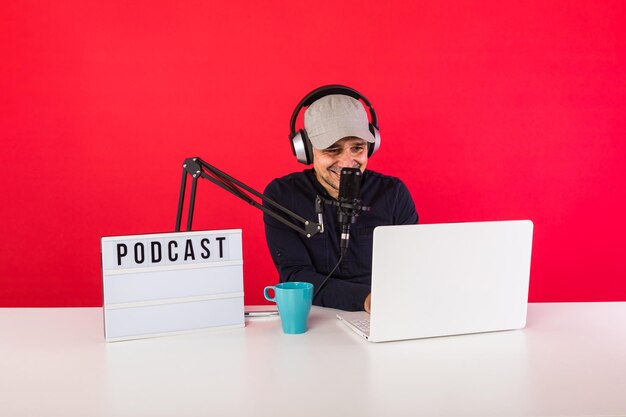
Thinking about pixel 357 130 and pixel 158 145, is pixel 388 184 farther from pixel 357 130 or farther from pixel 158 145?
pixel 158 145

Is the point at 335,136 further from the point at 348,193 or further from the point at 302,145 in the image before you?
the point at 348,193

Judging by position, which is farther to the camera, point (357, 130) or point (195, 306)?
point (357, 130)

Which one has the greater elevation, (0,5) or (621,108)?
(0,5)

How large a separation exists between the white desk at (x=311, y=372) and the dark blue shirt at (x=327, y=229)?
0.46 meters

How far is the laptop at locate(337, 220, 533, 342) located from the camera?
3.99 ft

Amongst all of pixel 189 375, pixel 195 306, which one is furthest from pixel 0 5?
pixel 189 375

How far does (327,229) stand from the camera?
6.57 feet

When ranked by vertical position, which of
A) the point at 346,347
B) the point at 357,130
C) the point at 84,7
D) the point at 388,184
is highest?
the point at 84,7

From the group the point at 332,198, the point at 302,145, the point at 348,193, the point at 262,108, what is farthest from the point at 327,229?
the point at 262,108

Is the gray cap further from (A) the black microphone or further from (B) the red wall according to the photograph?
(B) the red wall

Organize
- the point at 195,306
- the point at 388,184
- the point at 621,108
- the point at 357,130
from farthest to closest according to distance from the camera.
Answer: the point at 621,108, the point at 388,184, the point at 357,130, the point at 195,306

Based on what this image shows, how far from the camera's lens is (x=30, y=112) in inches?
112

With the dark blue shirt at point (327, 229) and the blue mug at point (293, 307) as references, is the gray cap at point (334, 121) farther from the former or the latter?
the blue mug at point (293, 307)

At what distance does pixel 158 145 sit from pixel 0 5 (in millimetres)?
970
